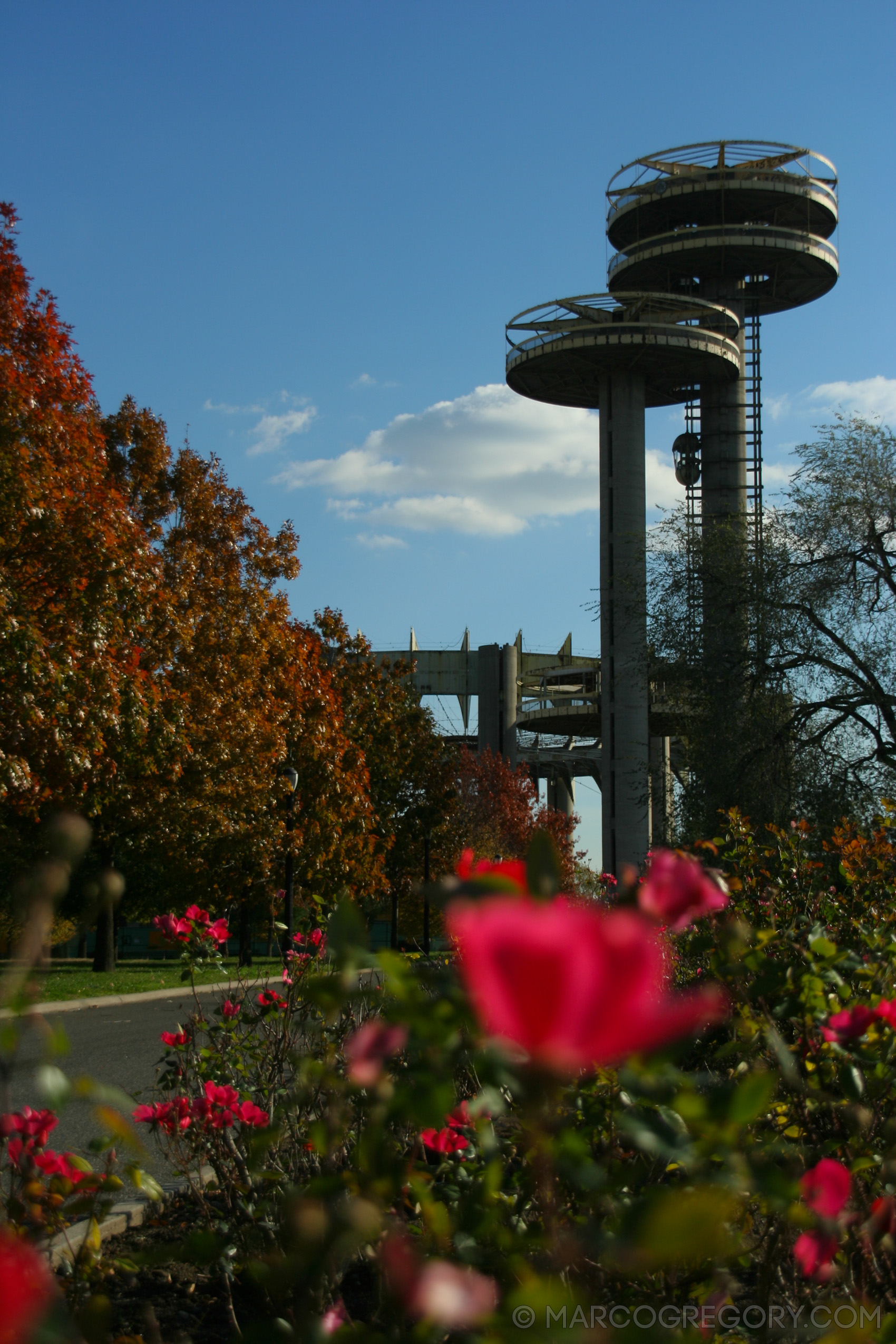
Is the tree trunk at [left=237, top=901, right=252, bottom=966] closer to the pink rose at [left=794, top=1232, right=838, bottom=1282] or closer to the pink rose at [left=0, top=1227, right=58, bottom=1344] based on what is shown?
the pink rose at [left=794, top=1232, right=838, bottom=1282]

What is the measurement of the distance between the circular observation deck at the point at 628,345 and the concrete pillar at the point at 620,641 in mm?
1569

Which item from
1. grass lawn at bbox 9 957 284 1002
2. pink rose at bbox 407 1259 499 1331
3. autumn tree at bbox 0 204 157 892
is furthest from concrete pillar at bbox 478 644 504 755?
pink rose at bbox 407 1259 499 1331

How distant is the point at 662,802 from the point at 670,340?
27.8 m

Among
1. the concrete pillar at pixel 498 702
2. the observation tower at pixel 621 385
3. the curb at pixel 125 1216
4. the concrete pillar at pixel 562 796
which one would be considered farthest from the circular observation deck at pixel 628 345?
the curb at pixel 125 1216

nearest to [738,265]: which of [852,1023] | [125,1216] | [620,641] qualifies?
[620,641]

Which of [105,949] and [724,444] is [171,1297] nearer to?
[105,949]

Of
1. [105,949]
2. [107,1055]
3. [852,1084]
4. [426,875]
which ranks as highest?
[852,1084]

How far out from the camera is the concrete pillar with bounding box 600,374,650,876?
44.4 metres

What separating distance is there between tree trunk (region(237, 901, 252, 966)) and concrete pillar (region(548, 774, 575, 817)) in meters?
30.7

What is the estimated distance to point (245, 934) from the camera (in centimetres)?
2991

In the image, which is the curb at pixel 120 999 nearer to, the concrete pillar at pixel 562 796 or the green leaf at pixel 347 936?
the green leaf at pixel 347 936

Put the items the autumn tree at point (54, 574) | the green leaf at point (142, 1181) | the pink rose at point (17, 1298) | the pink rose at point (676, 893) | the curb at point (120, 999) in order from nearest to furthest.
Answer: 1. the pink rose at point (17, 1298)
2. the pink rose at point (676, 893)
3. the green leaf at point (142, 1181)
4. the autumn tree at point (54, 574)
5. the curb at point (120, 999)

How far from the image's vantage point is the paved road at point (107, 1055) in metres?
6.95

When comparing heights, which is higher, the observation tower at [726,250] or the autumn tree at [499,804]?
the observation tower at [726,250]
